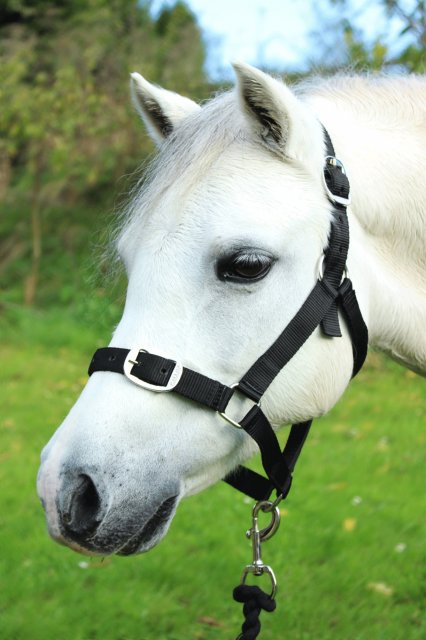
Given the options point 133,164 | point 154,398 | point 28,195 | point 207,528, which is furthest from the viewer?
point 28,195

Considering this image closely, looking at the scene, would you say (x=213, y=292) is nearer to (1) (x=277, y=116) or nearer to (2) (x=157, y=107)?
(1) (x=277, y=116)

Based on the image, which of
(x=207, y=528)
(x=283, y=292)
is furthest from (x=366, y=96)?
(x=207, y=528)

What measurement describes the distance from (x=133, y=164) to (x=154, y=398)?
36.2 feet

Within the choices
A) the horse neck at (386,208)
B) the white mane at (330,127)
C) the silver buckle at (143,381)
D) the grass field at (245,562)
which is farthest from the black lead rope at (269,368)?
the grass field at (245,562)

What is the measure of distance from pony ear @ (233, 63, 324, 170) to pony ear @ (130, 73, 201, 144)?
16.4 inches

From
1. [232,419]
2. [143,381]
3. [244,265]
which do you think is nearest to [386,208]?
[244,265]

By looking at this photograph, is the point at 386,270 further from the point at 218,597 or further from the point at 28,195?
the point at 28,195

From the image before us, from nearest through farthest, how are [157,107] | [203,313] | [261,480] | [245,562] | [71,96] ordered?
[203,313], [261,480], [157,107], [245,562], [71,96]

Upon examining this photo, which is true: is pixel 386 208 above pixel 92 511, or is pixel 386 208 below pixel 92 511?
above

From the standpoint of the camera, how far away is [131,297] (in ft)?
6.19

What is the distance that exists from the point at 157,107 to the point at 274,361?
1.01 meters

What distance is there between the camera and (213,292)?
1.84 m

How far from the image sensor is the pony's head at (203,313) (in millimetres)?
1724

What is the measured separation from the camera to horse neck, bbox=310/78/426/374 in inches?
84.2
